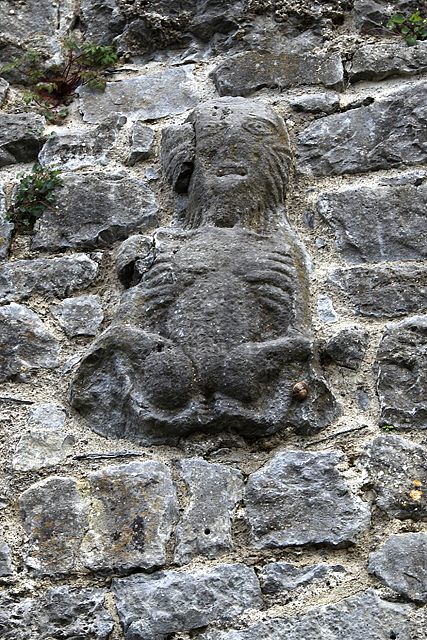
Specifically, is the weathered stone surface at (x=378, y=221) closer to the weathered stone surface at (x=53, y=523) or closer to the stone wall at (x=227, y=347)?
the stone wall at (x=227, y=347)

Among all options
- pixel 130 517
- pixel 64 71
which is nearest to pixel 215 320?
pixel 130 517

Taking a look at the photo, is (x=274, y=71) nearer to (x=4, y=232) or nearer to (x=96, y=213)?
(x=96, y=213)

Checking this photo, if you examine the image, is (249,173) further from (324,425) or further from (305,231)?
(324,425)

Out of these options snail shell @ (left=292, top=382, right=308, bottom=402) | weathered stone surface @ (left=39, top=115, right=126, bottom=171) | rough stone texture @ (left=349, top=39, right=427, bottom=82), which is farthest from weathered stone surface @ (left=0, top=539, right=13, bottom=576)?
rough stone texture @ (left=349, top=39, right=427, bottom=82)

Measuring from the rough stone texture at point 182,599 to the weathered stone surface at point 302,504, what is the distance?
113mm

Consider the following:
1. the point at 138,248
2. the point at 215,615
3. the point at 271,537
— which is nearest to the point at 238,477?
the point at 271,537

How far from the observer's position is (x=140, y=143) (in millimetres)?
3381

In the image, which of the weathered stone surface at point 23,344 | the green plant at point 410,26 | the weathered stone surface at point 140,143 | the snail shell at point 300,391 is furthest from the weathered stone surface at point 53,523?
the green plant at point 410,26

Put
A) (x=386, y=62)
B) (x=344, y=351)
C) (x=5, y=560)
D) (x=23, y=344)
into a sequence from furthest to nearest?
(x=386, y=62) → (x=23, y=344) → (x=344, y=351) → (x=5, y=560)

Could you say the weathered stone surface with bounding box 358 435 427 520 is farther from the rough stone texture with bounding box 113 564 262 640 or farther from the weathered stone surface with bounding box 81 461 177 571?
the weathered stone surface with bounding box 81 461 177 571

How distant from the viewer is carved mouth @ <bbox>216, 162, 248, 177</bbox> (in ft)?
10.1

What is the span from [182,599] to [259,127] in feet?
4.57

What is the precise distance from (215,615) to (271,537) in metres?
0.22

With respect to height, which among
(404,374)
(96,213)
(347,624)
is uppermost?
(96,213)
